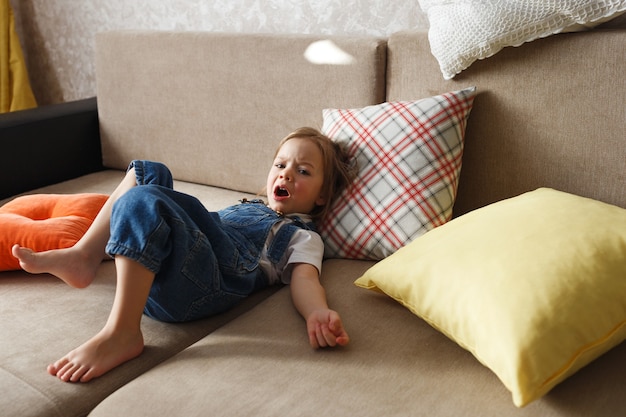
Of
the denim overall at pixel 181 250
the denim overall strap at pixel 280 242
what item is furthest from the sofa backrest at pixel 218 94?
the denim overall at pixel 181 250

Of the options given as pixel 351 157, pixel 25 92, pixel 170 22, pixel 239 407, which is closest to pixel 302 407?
pixel 239 407

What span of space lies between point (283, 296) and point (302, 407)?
1.42 ft

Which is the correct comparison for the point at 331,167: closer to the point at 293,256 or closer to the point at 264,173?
the point at 293,256

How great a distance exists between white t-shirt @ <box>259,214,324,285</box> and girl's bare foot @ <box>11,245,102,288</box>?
368 millimetres

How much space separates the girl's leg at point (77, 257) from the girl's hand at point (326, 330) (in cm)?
50

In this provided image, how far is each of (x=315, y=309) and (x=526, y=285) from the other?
410 mm


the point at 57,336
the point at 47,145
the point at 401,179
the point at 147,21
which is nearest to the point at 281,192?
the point at 401,179

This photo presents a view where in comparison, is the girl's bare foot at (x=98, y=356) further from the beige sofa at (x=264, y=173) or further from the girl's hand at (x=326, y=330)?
the girl's hand at (x=326, y=330)

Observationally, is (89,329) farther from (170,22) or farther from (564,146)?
(170,22)

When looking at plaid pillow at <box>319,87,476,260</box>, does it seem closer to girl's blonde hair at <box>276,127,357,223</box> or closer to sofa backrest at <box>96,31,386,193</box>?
girl's blonde hair at <box>276,127,357,223</box>

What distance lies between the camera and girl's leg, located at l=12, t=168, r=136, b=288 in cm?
139

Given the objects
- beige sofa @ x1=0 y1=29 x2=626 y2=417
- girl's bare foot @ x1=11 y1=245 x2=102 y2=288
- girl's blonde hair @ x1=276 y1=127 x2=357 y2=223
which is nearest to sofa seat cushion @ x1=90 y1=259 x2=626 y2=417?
beige sofa @ x1=0 y1=29 x2=626 y2=417

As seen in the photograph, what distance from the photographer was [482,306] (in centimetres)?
114

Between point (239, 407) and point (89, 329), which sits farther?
point (89, 329)
